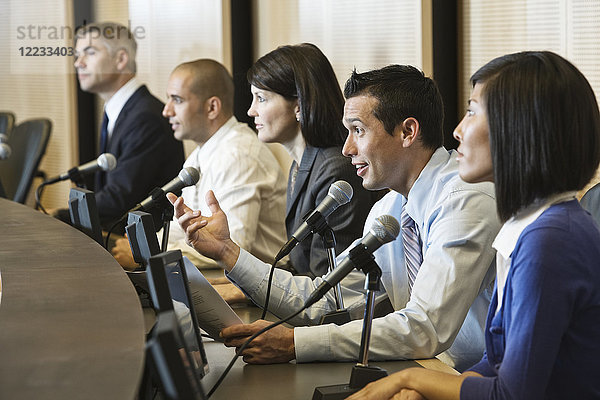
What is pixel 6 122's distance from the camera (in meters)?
5.44

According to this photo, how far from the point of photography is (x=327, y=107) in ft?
9.06

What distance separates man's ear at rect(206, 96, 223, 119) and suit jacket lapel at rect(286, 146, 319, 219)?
0.94 meters

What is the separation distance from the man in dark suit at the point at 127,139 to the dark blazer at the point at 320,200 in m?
1.49

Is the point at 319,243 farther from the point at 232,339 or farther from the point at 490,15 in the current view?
the point at 490,15

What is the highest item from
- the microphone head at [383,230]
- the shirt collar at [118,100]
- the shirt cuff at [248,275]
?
the shirt collar at [118,100]

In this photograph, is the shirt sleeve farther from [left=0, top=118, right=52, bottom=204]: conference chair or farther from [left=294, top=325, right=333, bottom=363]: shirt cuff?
[left=0, top=118, right=52, bottom=204]: conference chair

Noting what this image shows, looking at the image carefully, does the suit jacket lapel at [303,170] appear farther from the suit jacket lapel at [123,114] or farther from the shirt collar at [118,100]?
the shirt collar at [118,100]

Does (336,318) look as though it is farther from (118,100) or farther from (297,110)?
(118,100)

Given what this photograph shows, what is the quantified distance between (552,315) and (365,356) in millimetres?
357

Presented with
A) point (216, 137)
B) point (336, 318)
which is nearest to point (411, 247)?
point (336, 318)

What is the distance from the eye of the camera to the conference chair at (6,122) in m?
5.37

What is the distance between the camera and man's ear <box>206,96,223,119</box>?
3.64 m

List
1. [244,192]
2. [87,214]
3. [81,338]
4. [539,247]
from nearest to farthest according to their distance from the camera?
[81,338] < [539,247] < [87,214] < [244,192]

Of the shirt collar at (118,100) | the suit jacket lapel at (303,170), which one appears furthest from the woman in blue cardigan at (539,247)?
the shirt collar at (118,100)
